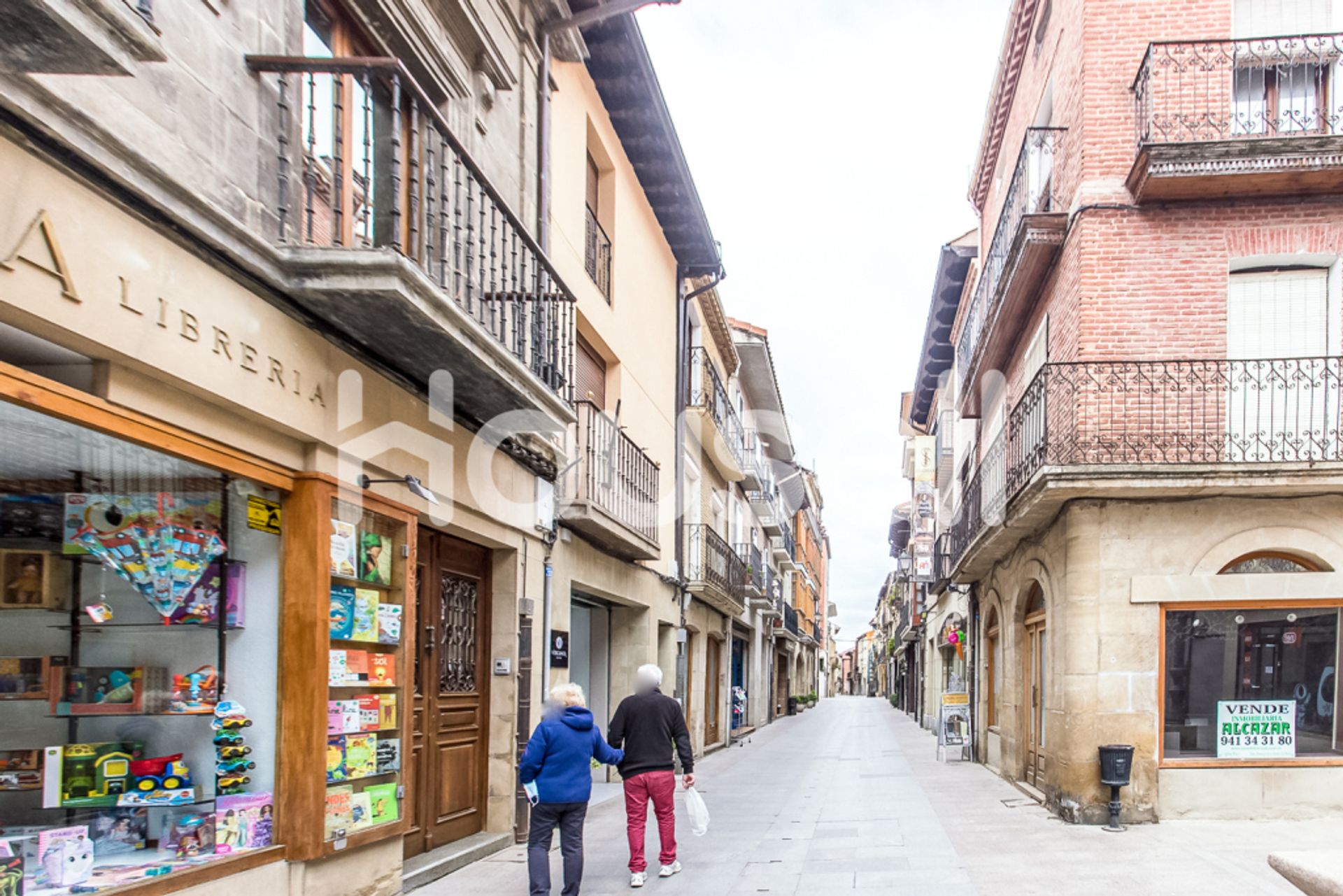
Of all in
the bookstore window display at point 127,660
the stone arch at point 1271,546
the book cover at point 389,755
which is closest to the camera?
the bookstore window display at point 127,660

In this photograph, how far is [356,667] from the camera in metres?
7.07

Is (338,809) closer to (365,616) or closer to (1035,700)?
(365,616)

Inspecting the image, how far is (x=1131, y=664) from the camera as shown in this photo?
11555 mm

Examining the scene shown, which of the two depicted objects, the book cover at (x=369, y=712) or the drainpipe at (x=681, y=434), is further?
the drainpipe at (x=681, y=434)

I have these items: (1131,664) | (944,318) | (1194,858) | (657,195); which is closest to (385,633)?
(1194,858)

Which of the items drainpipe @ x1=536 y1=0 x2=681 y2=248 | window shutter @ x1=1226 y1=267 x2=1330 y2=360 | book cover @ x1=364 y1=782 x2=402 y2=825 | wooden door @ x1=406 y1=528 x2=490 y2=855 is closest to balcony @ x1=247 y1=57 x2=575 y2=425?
wooden door @ x1=406 y1=528 x2=490 y2=855

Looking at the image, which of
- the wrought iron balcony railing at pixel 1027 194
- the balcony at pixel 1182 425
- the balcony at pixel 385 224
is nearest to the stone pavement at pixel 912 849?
the balcony at pixel 1182 425

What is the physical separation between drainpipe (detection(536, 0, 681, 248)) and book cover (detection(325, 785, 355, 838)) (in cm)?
526

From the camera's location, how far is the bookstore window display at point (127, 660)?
5.26 m

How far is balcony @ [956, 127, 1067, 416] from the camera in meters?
13.0

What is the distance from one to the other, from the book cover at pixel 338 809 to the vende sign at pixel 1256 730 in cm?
897

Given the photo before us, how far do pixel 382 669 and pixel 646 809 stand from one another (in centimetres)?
244

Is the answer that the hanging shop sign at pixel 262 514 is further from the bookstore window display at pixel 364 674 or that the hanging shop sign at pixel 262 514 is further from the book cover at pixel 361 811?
the book cover at pixel 361 811

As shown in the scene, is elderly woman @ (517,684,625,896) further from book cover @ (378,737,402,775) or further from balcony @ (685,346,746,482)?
balcony @ (685,346,746,482)
